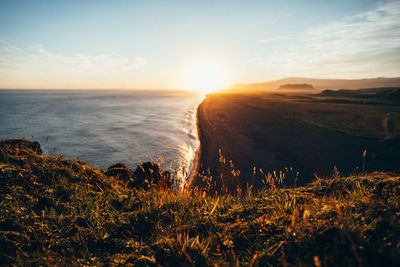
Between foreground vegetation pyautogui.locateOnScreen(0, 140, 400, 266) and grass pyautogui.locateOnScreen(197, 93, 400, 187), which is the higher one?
foreground vegetation pyautogui.locateOnScreen(0, 140, 400, 266)

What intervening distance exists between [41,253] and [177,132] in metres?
25.9

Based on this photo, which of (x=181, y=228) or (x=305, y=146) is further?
(x=305, y=146)

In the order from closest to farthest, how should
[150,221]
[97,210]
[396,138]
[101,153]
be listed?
[150,221] → [97,210] → [396,138] → [101,153]

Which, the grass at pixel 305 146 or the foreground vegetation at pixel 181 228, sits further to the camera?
the grass at pixel 305 146

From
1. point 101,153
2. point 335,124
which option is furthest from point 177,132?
point 335,124

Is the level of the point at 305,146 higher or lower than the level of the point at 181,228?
lower

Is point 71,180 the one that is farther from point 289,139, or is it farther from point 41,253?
point 289,139

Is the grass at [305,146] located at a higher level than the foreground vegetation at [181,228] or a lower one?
lower

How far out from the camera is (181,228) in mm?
2992

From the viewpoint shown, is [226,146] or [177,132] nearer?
[226,146]

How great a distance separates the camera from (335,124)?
82.6 feet

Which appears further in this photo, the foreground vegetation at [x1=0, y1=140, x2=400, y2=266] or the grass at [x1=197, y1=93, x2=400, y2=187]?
the grass at [x1=197, y1=93, x2=400, y2=187]

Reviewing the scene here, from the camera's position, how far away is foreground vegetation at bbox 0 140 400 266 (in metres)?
2.13

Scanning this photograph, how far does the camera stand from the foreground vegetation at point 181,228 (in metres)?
2.13
